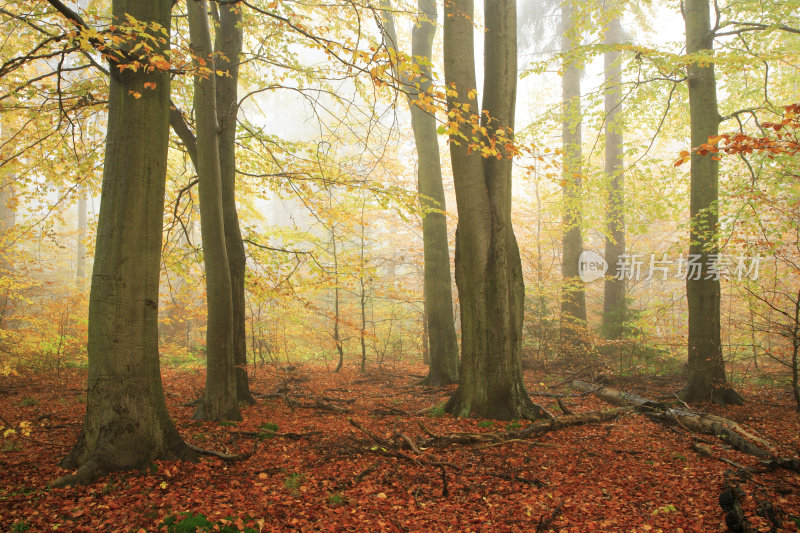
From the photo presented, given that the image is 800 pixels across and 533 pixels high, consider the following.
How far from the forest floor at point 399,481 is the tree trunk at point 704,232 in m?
0.98

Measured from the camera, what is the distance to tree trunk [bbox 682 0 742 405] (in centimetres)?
738

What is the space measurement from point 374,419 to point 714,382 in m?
5.79

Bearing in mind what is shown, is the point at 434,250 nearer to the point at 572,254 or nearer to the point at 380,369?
the point at 380,369

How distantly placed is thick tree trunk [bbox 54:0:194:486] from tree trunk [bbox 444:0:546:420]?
11.9ft

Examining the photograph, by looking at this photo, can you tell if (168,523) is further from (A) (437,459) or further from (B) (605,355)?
(B) (605,355)

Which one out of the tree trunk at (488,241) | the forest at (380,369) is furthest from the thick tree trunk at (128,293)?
the tree trunk at (488,241)

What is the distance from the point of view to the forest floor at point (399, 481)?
10.7 feet

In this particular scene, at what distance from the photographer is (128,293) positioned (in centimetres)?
386

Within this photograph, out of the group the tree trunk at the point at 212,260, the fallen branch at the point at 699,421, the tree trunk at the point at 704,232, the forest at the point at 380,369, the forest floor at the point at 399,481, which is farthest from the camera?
the tree trunk at the point at 704,232

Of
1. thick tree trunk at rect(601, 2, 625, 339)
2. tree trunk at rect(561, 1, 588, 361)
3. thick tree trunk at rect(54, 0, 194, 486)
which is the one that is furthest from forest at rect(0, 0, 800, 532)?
thick tree trunk at rect(601, 2, 625, 339)

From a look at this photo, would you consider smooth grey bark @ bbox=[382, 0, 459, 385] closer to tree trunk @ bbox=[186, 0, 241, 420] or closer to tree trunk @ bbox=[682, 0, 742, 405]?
tree trunk @ bbox=[186, 0, 241, 420]


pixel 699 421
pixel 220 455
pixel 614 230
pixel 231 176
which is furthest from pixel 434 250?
pixel 614 230

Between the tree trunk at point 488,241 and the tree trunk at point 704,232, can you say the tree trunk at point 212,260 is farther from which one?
the tree trunk at point 704,232

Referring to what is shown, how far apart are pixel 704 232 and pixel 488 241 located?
4226mm
